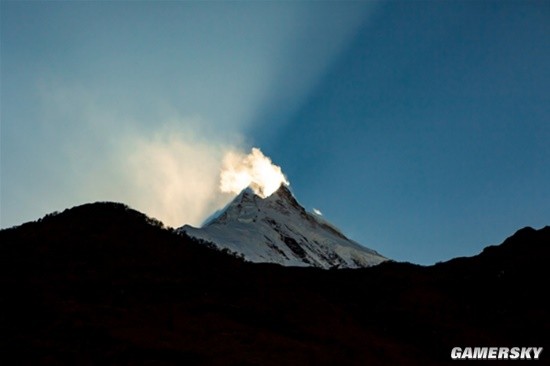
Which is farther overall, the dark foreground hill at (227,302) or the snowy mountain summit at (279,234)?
the snowy mountain summit at (279,234)

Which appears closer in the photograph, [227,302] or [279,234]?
[227,302]

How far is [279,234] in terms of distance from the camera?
103m

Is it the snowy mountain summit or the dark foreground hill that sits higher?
the snowy mountain summit

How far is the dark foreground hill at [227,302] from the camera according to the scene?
58.0 feet

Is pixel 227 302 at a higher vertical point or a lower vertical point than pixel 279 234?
lower

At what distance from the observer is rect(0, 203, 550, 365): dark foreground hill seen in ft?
58.0

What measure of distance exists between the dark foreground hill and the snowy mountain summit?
129 feet

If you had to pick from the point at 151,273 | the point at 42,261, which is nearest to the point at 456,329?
the point at 151,273

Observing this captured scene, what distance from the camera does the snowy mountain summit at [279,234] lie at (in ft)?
263

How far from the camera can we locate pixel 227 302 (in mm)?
23594

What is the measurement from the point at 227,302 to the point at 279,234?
79465 mm

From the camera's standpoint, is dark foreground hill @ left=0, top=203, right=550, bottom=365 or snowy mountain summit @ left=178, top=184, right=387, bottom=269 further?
snowy mountain summit @ left=178, top=184, right=387, bottom=269

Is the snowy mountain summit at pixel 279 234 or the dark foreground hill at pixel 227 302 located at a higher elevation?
the snowy mountain summit at pixel 279 234

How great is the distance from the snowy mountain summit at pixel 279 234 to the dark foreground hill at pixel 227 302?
129 feet
